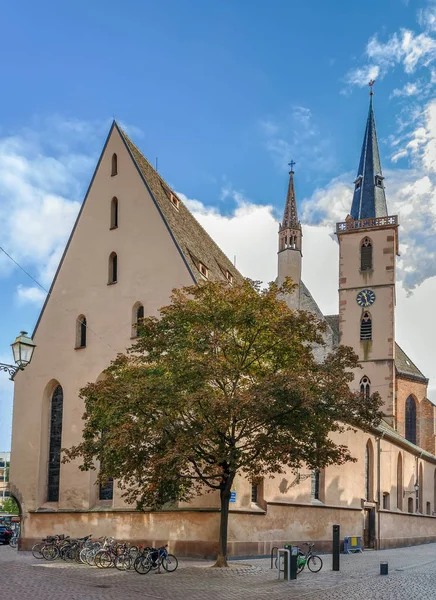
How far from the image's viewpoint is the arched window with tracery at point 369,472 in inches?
1625

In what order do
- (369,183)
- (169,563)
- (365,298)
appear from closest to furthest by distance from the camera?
(169,563) → (365,298) → (369,183)

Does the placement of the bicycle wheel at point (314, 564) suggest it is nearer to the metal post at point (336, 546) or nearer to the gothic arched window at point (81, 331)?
the metal post at point (336, 546)

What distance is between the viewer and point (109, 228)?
35.7 m

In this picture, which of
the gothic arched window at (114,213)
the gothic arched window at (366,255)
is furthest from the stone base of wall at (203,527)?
the gothic arched window at (366,255)


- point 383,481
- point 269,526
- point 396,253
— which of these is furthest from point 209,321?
point 396,253

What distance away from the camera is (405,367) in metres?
59.3

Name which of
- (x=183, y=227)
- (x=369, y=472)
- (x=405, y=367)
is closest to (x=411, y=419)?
(x=405, y=367)

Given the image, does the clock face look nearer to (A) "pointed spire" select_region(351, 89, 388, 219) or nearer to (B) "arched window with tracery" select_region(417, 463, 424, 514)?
(A) "pointed spire" select_region(351, 89, 388, 219)

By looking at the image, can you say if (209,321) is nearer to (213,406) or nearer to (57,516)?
(213,406)

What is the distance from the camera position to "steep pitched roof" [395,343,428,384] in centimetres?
5781

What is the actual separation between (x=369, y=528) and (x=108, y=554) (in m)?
20.9

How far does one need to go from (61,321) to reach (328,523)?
51.1ft

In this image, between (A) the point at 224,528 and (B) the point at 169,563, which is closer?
(B) the point at 169,563

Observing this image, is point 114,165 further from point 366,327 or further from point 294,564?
point 366,327
